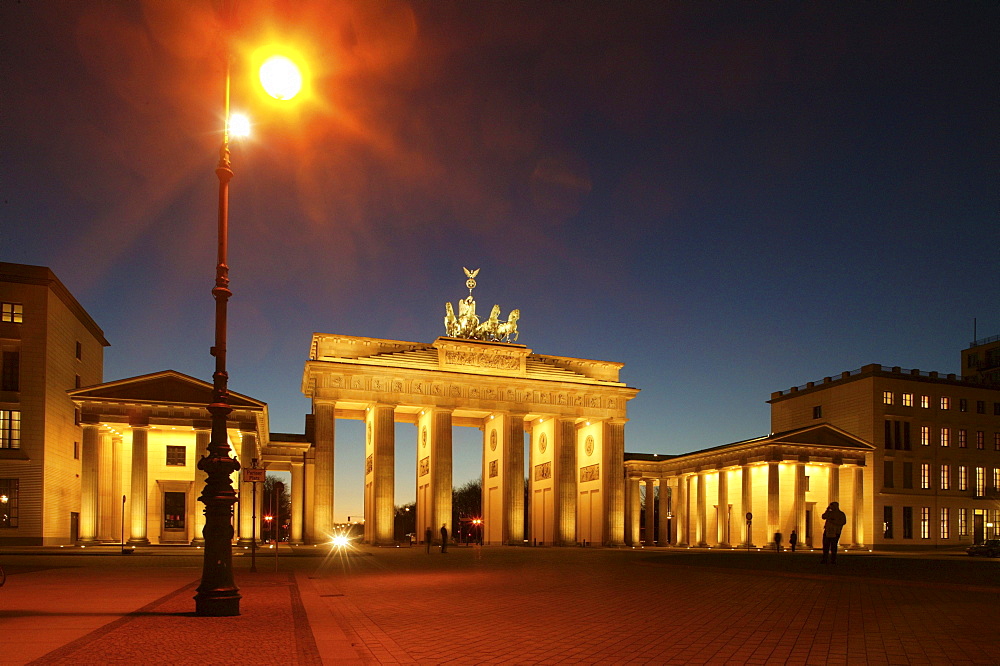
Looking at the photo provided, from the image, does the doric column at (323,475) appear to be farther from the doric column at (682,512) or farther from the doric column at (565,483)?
the doric column at (682,512)

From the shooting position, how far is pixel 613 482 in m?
71.4

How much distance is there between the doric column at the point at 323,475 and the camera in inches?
2470

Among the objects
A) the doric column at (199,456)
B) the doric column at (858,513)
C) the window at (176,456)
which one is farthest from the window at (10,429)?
the doric column at (858,513)

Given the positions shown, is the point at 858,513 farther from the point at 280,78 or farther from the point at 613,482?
the point at 280,78

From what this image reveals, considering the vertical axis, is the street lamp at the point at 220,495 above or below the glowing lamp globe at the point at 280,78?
Result: below

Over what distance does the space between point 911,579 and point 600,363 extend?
53.6 metres

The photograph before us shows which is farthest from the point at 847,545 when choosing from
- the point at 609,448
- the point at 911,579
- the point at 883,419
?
the point at 911,579

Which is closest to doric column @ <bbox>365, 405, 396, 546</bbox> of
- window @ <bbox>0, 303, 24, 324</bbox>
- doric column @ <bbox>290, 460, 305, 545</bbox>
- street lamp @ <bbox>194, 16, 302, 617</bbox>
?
doric column @ <bbox>290, 460, 305, 545</bbox>

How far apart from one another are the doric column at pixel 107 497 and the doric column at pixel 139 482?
4.04 metres

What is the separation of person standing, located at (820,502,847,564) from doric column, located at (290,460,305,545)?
43.7 m

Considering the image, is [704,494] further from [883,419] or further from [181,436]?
[181,436]

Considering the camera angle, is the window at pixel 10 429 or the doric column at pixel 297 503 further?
the doric column at pixel 297 503

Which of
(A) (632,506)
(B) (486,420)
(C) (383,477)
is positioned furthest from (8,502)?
(A) (632,506)

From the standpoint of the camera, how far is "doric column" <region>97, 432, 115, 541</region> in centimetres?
5517
